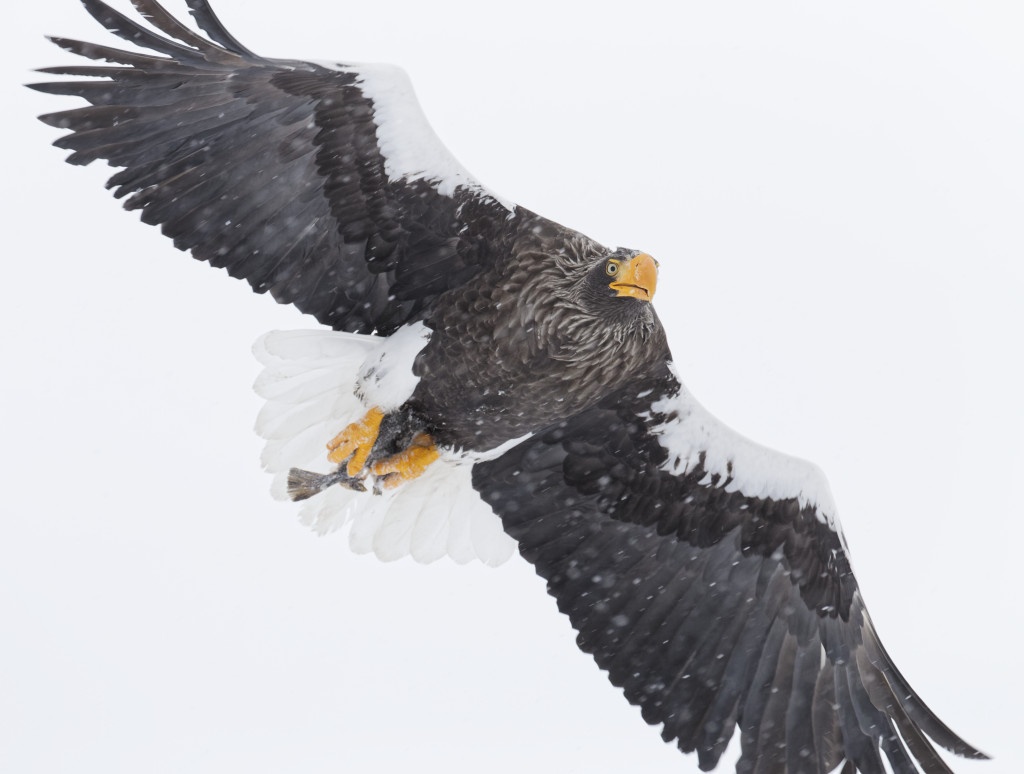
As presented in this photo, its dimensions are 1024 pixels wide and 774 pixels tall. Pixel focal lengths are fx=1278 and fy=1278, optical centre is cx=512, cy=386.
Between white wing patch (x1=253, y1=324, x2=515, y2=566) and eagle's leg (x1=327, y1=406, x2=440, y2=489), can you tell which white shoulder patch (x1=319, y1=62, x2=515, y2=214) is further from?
eagle's leg (x1=327, y1=406, x2=440, y2=489)

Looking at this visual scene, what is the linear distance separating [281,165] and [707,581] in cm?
225

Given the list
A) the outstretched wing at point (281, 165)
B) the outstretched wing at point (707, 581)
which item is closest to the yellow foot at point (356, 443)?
the outstretched wing at point (281, 165)

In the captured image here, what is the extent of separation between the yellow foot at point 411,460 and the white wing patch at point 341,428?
0.08 m

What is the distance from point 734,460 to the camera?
477 centimetres

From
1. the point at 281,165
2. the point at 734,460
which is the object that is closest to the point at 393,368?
the point at 281,165

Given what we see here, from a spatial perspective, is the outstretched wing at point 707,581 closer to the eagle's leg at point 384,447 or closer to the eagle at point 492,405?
the eagle at point 492,405

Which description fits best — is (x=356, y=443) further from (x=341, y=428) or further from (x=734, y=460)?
(x=734, y=460)

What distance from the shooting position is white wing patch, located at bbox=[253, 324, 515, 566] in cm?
486

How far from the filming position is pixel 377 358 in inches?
191

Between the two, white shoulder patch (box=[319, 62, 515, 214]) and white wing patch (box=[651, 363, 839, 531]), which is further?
white wing patch (box=[651, 363, 839, 531])

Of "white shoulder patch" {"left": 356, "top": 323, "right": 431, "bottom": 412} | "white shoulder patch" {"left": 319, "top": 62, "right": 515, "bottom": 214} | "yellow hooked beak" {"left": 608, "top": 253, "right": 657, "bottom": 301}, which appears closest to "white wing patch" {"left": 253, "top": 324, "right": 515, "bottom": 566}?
"white shoulder patch" {"left": 356, "top": 323, "right": 431, "bottom": 412}

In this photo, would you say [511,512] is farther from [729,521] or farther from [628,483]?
[729,521]

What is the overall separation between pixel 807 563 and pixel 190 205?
104 inches

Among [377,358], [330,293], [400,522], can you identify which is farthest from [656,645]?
[330,293]
